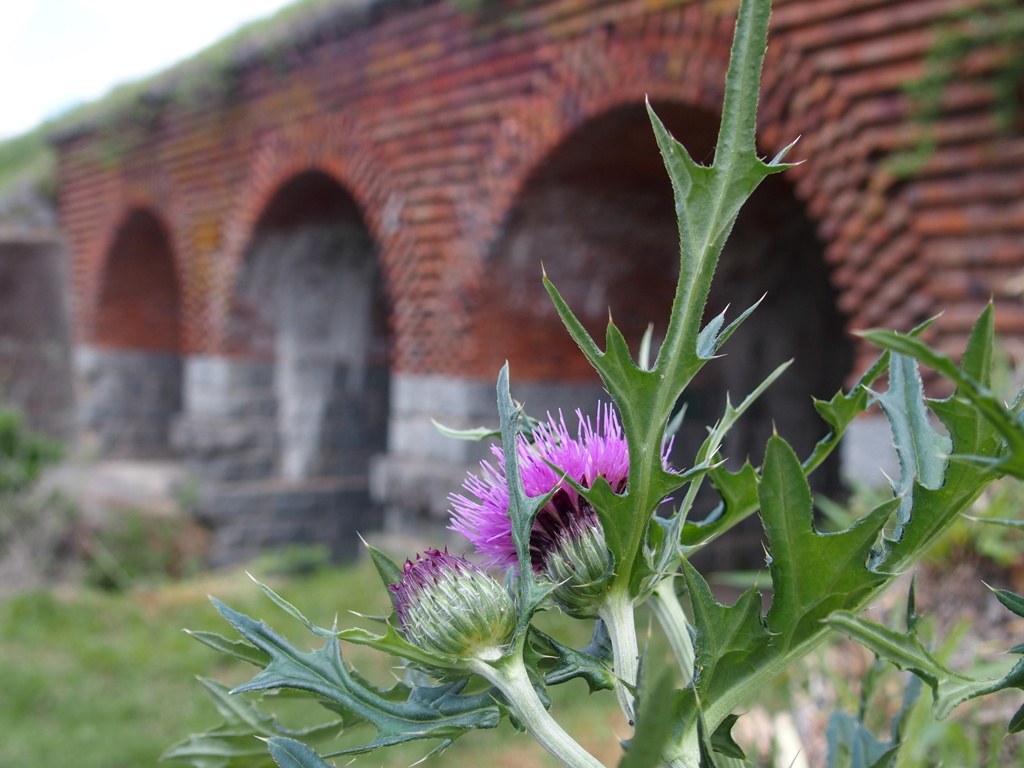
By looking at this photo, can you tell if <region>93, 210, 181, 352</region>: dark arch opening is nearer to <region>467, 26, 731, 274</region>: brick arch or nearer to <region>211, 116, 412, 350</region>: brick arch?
<region>211, 116, 412, 350</region>: brick arch

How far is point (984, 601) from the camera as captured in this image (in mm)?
1848

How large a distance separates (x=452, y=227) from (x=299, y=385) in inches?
127

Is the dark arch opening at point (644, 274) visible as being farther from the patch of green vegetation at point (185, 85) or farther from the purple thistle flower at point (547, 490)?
the purple thistle flower at point (547, 490)

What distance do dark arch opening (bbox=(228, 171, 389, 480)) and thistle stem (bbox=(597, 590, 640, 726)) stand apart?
670cm

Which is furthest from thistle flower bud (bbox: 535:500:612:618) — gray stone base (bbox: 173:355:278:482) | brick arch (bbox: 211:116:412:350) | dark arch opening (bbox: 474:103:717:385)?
gray stone base (bbox: 173:355:278:482)

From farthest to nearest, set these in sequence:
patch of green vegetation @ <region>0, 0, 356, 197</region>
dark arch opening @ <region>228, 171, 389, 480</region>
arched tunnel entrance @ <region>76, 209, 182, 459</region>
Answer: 1. arched tunnel entrance @ <region>76, 209, 182, 459</region>
2. dark arch opening @ <region>228, 171, 389, 480</region>
3. patch of green vegetation @ <region>0, 0, 356, 197</region>

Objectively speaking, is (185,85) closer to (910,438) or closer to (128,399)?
(128,399)

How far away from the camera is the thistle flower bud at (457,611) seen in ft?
1.65

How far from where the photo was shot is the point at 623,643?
Answer: 52 centimetres

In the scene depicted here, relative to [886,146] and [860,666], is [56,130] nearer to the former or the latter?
[886,146]

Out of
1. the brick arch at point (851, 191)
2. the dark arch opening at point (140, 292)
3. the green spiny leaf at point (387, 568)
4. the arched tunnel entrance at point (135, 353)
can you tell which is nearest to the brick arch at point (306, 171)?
the dark arch opening at point (140, 292)

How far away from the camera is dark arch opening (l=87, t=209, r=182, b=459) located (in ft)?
30.1

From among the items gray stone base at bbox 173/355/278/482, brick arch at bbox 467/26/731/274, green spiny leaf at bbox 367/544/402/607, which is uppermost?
brick arch at bbox 467/26/731/274

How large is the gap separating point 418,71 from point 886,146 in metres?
3.01
